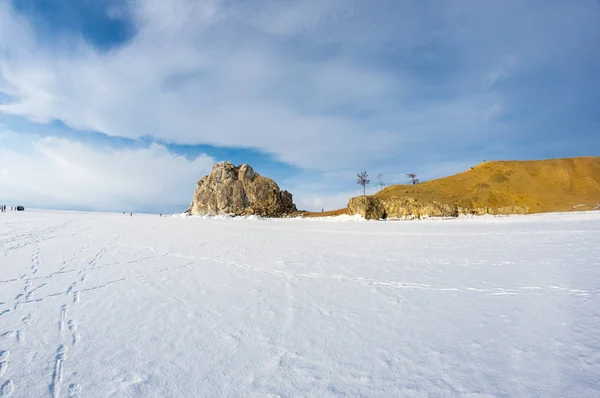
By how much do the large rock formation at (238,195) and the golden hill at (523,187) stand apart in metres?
19.8

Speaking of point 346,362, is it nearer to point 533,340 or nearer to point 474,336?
point 474,336

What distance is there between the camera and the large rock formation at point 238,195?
2174 inches

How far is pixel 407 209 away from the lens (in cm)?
4403

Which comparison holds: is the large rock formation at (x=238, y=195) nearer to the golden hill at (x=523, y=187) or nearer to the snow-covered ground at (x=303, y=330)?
the golden hill at (x=523, y=187)

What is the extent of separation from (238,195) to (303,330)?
52.6 m

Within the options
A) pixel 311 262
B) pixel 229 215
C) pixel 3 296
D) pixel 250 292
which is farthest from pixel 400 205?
pixel 3 296

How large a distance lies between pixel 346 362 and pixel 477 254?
9811 millimetres

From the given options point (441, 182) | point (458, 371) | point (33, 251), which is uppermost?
point (441, 182)

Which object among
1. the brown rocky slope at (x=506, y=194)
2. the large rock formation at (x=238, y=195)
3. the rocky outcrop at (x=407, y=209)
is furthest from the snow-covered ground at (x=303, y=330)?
the large rock formation at (x=238, y=195)

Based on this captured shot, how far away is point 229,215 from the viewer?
53438 mm

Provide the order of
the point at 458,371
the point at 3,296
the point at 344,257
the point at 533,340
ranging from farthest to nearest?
the point at 344,257
the point at 3,296
the point at 533,340
the point at 458,371

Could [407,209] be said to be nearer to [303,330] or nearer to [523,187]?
[523,187]

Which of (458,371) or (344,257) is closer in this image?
(458,371)

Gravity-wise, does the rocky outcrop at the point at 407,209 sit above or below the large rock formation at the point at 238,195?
below
